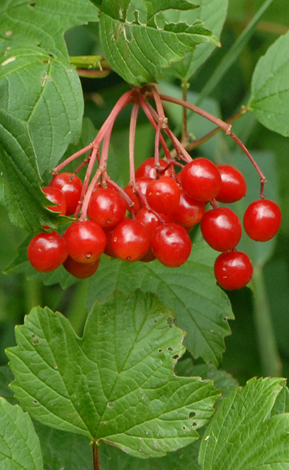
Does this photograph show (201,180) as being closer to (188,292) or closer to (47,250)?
(47,250)

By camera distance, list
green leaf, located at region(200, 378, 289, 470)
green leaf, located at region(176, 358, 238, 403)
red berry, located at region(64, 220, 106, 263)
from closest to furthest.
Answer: green leaf, located at region(200, 378, 289, 470)
red berry, located at region(64, 220, 106, 263)
green leaf, located at region(176, 358, 238, 403)

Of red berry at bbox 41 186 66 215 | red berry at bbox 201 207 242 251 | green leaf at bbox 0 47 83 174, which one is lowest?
red berry at bbox 201 207 242 251

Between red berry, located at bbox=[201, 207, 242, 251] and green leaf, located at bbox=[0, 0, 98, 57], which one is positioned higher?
green leaf, located at bbox=[0, 0, 98, 57]

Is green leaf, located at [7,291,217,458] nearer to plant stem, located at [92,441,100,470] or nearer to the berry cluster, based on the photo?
plant stem, located at [92,441,100,470]

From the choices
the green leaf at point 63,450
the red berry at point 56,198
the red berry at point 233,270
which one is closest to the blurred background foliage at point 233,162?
the red berry at point 56,198

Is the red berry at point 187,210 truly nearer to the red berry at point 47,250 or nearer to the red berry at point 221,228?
the red berry at point 221,228

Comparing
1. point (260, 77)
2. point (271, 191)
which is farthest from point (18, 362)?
point (271, 191)

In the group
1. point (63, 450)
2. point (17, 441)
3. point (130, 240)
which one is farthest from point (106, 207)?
point (63, 450)

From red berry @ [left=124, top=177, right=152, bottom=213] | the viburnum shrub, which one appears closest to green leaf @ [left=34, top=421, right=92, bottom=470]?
the viburnum shrub
